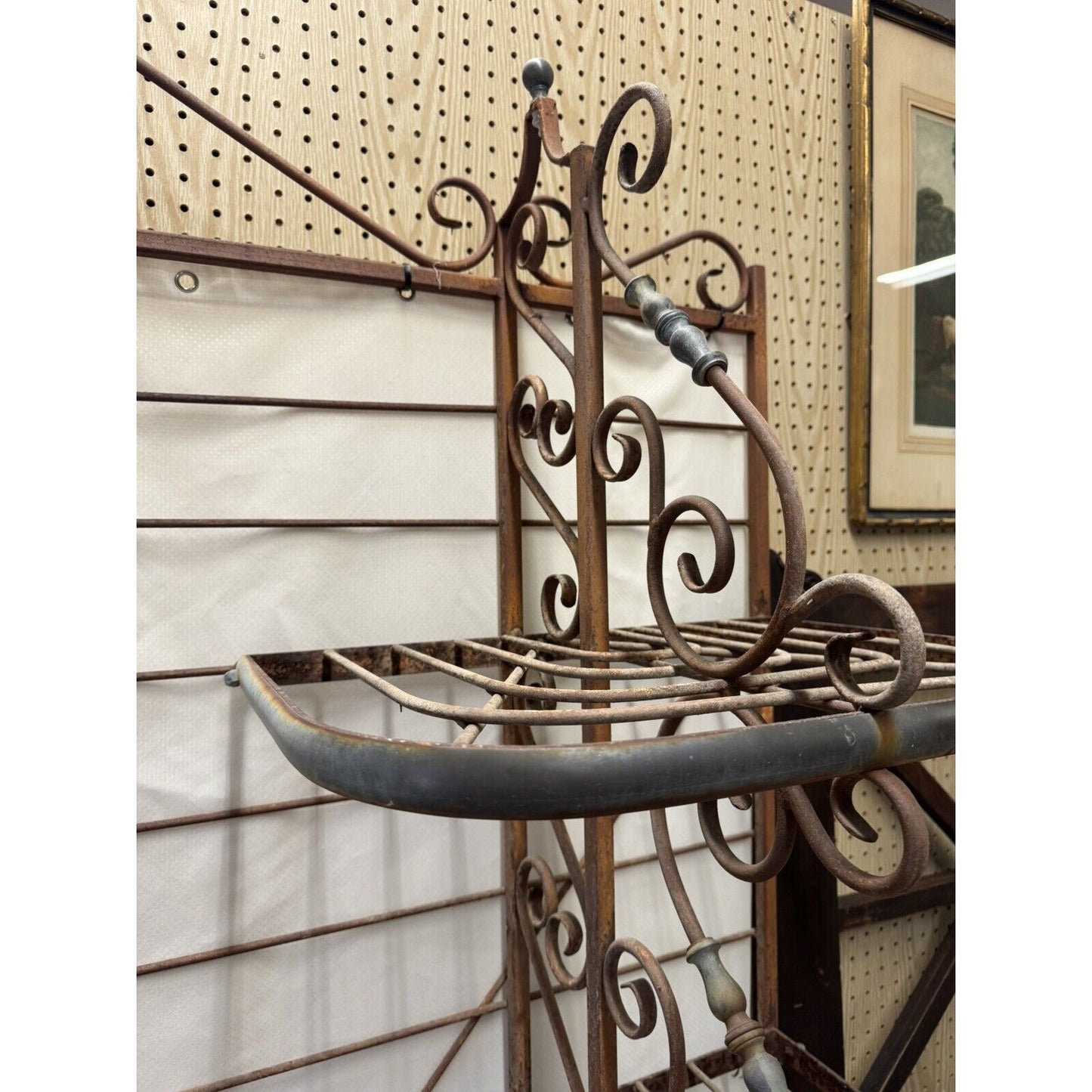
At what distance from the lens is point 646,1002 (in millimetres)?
698

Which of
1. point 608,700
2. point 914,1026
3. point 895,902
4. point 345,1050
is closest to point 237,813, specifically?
point 345,1050

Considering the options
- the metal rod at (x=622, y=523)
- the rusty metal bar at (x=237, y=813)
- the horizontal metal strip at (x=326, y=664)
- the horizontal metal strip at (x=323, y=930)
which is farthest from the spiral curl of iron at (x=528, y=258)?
the horizontal metal strip at (x=323, y=930)

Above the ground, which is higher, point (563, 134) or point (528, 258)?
point (563, 134)

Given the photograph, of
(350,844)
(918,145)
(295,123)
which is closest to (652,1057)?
(350,844)

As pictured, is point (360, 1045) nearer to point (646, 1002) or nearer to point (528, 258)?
point (646, 1002)

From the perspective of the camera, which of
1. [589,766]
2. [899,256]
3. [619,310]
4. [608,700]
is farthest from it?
[899,256]

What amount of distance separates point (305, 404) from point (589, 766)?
25.3 inches

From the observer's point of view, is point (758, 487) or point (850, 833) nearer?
point (850, 833)

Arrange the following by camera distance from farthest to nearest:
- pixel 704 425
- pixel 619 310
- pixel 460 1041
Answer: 1. pixel 704 425
2. pixel 619 310
3. pixel 460 1041

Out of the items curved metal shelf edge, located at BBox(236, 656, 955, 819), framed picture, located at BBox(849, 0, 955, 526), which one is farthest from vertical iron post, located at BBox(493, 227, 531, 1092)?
framed picture, located at BBox(849, 0, 955, 526)

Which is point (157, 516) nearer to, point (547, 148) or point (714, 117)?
point (547, 148)

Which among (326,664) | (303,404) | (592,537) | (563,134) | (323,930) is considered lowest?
(323,930)

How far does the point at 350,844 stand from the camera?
0.95 m

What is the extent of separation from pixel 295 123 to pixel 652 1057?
1.31 m
